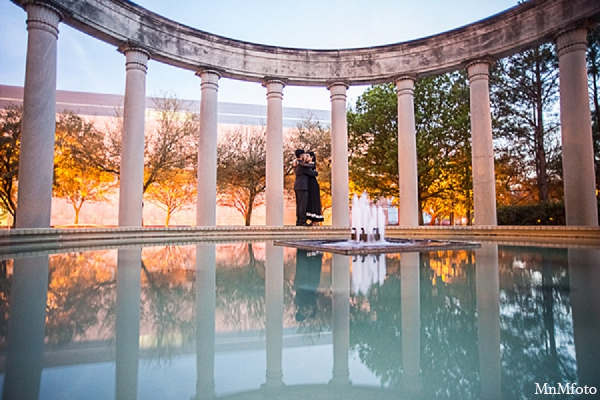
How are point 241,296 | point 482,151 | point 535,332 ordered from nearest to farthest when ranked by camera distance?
1. point 535,332
2. point 241,296
3. point 482,151

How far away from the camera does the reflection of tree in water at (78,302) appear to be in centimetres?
442

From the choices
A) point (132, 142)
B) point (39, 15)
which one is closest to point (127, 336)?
point (132, 142)

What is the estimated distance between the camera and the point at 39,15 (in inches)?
741

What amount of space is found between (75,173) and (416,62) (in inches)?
1448

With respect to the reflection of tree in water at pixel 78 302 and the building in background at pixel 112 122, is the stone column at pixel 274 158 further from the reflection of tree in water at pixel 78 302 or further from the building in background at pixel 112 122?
the building in background at pixel 112 122

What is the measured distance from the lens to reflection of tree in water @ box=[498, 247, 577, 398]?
303cm

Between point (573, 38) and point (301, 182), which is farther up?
point (573, 38)

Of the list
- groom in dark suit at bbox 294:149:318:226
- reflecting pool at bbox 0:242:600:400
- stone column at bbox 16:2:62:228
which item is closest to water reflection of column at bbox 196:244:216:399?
reflecting pool at bbox 0:242:600:400

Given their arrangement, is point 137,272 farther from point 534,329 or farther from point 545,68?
point 545,68

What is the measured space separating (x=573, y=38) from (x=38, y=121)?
30.1m

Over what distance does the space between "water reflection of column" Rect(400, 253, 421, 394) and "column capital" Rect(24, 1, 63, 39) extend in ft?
72.3

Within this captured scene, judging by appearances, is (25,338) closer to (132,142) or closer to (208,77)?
(132,142)

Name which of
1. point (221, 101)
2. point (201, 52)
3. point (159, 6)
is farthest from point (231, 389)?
point (221, 101)

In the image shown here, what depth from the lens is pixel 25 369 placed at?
3199 mm
